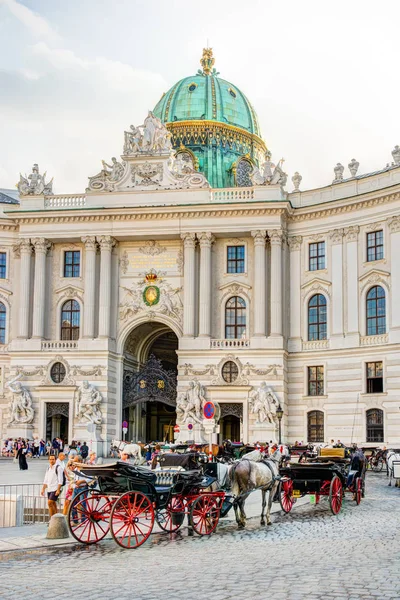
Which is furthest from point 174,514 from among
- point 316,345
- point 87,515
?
point 316,345

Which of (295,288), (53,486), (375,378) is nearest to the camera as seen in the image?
(53,486)

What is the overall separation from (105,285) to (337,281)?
15.4 m

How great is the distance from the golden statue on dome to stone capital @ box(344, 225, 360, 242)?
Result: 26.4m

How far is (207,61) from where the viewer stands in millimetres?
75250

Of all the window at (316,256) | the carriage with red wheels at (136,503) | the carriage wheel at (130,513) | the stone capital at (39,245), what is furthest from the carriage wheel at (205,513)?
the stone capital at (39,245)

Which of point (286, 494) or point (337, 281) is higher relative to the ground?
point (337, 281)

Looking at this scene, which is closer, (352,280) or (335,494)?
(335,494)

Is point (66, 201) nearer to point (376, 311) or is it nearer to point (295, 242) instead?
point (295, 242)

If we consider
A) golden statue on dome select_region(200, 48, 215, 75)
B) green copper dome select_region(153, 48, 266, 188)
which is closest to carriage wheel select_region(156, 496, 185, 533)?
green copper dome select_region(153, 48, 266, 188)

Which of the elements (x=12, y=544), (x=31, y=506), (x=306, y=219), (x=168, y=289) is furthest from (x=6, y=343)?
(x=12, y=544)

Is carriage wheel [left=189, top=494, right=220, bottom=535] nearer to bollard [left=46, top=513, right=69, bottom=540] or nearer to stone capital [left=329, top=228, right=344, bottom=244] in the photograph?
bollard [left=46, top=513, right=69, bottom=540]

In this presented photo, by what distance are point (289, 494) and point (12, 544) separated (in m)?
9.36

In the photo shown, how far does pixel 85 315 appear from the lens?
57844 mm

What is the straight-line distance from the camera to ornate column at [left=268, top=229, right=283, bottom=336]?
183ft
